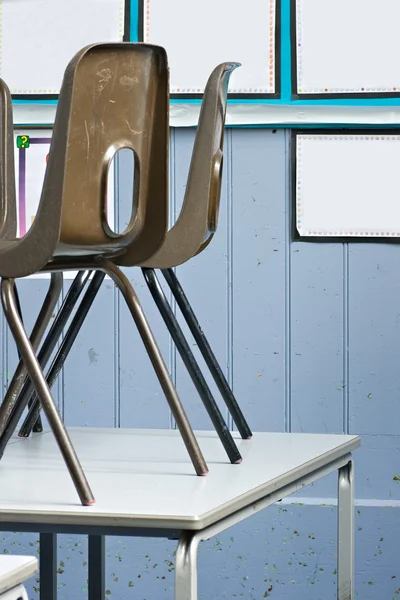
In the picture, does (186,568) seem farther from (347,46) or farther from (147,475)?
(347,46)

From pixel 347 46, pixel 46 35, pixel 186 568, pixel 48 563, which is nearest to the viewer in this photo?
pixel 186 568

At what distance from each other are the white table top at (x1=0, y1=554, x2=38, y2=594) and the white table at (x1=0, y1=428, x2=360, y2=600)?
25 centimetres

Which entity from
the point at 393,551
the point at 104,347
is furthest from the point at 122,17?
the point at 393,551

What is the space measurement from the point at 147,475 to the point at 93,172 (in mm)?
420

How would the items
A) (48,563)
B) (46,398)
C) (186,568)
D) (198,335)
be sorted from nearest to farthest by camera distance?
1. (186,568)
2. (46,398)
3. (198,335)
4. (48,563)

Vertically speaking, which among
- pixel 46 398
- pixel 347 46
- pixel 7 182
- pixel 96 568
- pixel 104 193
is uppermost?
pixel 347 46

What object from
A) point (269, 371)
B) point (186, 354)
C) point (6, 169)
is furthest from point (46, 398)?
point (269, 371)

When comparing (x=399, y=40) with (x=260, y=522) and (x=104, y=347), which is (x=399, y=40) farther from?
(x=260, y=522)

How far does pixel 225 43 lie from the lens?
248 cm

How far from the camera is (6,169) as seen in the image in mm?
1693

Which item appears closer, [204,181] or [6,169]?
[204,181]

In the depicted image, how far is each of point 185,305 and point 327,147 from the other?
1040 mm

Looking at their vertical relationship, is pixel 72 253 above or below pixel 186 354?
above

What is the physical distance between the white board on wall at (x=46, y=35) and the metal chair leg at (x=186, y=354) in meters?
1.22
